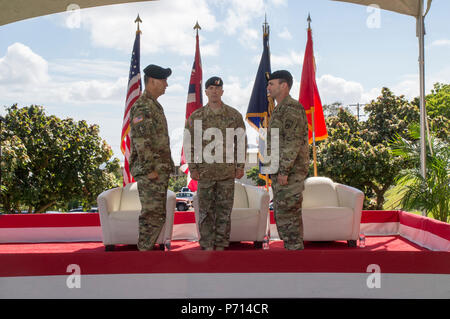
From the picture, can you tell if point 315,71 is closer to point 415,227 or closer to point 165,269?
point 415,227

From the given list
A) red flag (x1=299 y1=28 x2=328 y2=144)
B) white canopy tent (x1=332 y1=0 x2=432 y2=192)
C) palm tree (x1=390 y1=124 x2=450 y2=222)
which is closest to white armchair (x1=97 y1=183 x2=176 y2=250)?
red flag (x1=299 y1=28 x2=328 y2=144)

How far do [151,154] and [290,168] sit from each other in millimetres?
1068

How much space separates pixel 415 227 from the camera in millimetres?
4102

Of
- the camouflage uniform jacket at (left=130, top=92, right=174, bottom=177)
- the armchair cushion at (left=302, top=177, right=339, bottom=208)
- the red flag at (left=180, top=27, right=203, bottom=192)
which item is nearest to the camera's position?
the camouflage uniform jacket at (left=130, top=92, right=174, bottom=177)

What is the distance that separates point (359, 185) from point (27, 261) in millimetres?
12472

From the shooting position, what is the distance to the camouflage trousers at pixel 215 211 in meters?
3.44

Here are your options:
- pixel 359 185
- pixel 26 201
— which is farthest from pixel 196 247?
pixel 359 185

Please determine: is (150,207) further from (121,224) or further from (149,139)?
(121,224)

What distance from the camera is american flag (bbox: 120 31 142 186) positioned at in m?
5.35

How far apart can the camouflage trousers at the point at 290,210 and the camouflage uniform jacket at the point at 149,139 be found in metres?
0.90

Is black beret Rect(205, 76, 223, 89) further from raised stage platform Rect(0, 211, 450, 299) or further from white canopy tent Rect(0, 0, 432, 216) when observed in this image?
raised stage platform Rect(0, 211, 450, 299)

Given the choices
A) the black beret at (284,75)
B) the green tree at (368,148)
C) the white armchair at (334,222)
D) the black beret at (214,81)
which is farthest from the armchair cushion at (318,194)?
the green tree at (368,148)

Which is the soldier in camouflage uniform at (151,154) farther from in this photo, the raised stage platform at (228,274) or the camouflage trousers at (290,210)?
the raised stage platform at (228,274)

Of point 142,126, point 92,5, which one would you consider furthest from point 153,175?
point 92,5
